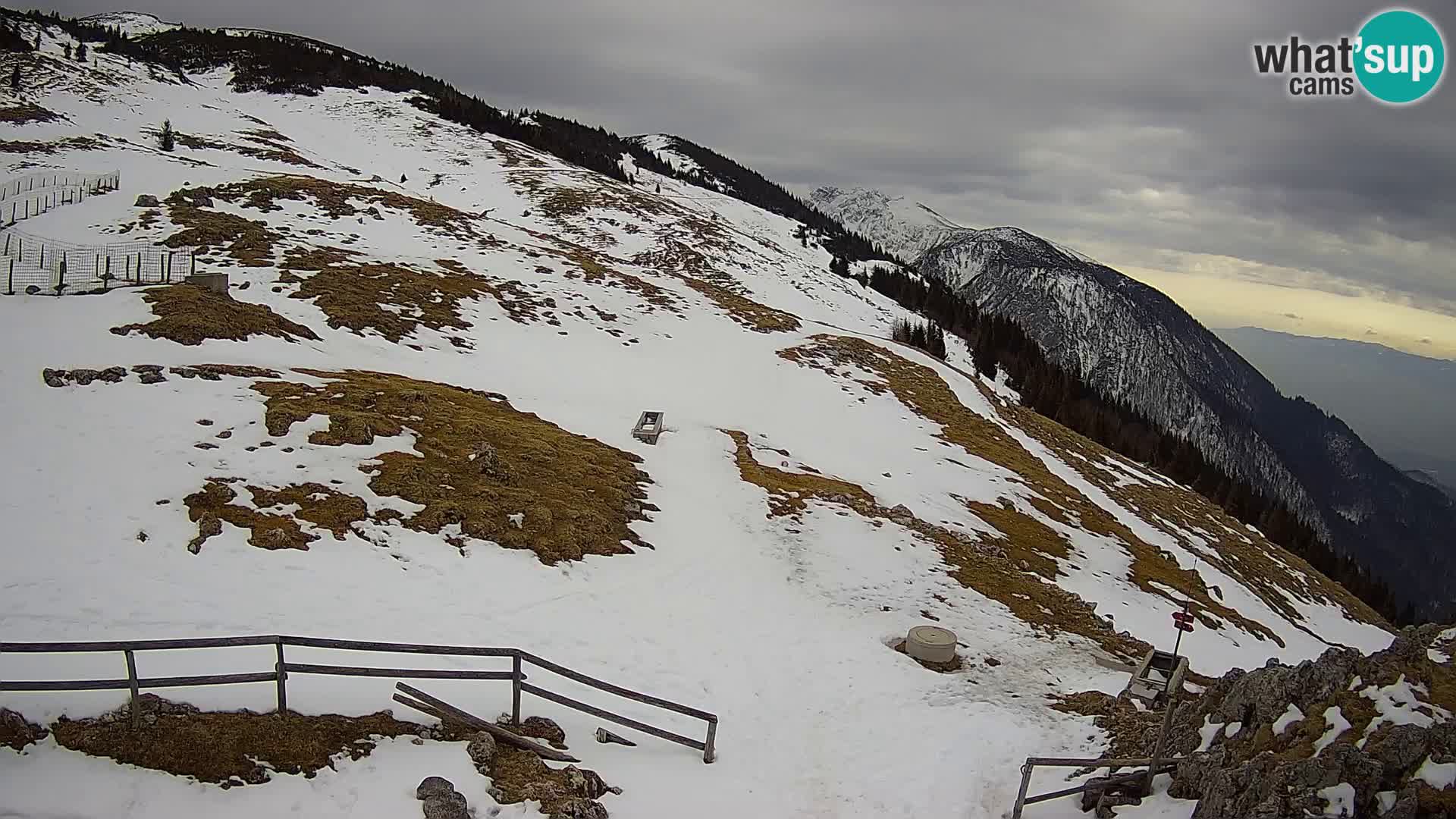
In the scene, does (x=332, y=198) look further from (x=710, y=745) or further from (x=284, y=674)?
(x=710, y=745)

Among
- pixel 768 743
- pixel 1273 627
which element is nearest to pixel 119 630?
pixel 768 743

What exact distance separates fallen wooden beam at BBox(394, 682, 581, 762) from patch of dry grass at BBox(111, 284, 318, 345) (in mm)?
17607

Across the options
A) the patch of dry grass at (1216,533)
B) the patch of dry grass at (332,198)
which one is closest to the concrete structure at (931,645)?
the patch of dry grass at (1216,533)

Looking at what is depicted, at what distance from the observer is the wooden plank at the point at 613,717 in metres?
10.2

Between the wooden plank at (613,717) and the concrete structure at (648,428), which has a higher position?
the concrete structure at (648,428)

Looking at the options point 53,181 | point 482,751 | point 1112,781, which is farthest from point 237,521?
point 53,181

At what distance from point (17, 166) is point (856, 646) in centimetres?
5906

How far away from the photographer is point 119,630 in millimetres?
10680

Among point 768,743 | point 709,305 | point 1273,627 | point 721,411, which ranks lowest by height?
point 1273,627

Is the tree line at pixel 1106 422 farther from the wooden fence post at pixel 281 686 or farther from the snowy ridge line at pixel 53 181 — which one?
the snowy ridge line at pixel 53 181

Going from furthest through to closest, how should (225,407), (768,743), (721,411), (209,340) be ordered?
(721,411) → (209,340) → (225,407) → (768,743)

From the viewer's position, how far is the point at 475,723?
10.0 meters

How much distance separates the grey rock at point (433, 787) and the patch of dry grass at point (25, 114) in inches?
2879

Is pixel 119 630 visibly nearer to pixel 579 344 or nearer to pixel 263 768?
pixel 263 768
